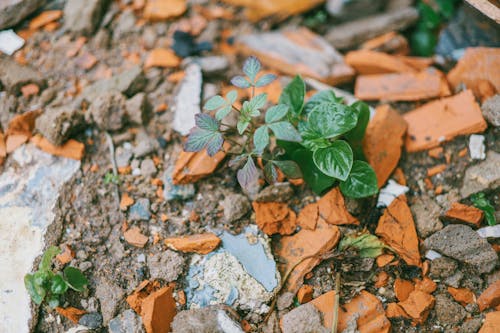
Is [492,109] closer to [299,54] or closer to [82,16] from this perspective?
[299,54]

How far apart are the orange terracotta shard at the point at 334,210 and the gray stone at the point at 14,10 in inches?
74.1

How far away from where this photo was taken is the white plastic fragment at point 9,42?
244cm

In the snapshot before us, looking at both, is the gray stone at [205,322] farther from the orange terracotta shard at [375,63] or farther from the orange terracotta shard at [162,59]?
the orange terracotta shard at [375,63]

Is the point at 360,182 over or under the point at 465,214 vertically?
over

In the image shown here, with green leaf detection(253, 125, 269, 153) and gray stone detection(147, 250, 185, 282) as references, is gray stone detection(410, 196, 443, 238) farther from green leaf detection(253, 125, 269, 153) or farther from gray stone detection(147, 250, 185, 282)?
gray stone detection(147, 250, 185, 282)

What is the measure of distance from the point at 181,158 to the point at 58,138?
57cm

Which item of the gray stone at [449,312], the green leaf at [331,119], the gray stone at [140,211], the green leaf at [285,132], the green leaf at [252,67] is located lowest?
the gray stone at [449,312]

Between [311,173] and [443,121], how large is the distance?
0.75 metres

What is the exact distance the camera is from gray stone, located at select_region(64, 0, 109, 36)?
2561mm

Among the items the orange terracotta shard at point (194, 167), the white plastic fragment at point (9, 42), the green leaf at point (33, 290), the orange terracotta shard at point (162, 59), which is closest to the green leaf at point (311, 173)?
the orange terracotta shard at point (194, 167)

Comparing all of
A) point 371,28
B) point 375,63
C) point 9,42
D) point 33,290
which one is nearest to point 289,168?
point 375,63

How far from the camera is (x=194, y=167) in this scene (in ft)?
6.91

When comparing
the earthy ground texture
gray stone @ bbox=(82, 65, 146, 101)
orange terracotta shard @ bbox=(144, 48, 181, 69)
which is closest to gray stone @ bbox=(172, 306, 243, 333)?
the earthy ground texture

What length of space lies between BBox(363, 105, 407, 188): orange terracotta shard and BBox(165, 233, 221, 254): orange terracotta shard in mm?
801
